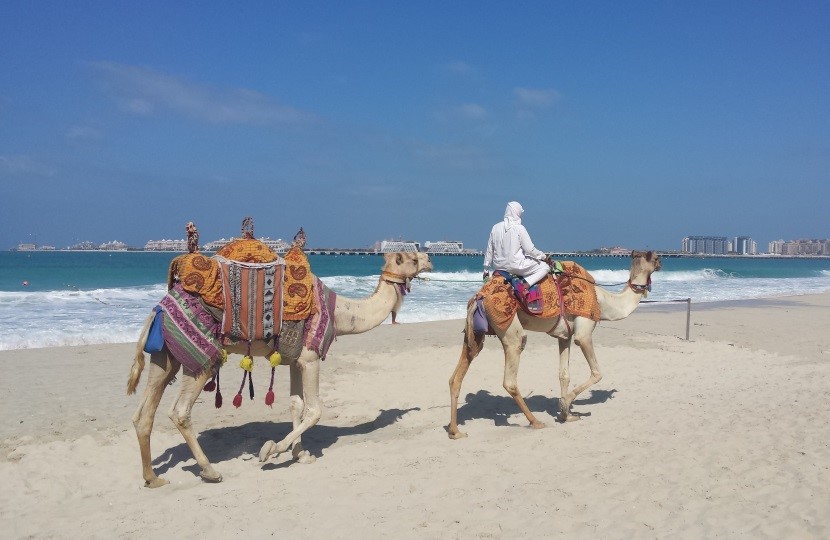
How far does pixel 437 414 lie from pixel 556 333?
187 centimetres

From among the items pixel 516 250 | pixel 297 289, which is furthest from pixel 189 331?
pixel 516 250

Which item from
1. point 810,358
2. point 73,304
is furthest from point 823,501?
point 73,304

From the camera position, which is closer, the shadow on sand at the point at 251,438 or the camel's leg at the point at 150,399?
the camel's leg at the point at 150,399

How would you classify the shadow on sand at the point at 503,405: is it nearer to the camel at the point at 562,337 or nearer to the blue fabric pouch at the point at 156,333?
the camel at the point at 562,337

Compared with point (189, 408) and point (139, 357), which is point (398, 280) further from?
point (139, 357)

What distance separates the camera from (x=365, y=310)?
21.1 feet

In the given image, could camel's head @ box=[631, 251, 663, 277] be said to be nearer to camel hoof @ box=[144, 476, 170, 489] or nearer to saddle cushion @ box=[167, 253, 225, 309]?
saddle cushion @ box=[167, 253, 225, 309]

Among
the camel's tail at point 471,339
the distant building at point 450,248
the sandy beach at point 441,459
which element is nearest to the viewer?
the sandy beach at point 441,459

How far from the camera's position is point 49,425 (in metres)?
7.45

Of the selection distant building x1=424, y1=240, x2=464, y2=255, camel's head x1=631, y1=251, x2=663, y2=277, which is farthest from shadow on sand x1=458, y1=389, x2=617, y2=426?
distant building x1=424, y1=240, x2=464, y2=255

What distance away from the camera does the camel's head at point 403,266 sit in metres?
6.52

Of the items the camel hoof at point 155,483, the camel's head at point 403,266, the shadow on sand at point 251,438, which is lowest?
the shadow on sand at point 251,438

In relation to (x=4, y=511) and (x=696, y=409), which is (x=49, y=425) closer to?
(x=4, y=511)

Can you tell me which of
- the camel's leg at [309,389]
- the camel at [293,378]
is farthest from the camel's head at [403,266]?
the camel's leg at [309,389]
